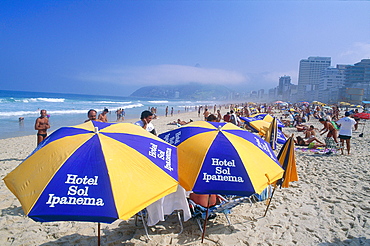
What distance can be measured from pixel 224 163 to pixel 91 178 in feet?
4.80

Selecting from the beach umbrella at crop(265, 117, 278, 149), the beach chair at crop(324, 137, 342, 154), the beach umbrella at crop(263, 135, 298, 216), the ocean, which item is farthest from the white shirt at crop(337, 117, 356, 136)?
the ocean

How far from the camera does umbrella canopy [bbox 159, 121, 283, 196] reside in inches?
97.3

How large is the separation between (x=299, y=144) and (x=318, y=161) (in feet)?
9.44

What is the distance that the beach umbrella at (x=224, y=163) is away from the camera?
2.47 metres

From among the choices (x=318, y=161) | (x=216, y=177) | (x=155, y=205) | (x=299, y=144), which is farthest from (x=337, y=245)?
(x=299, y=144)

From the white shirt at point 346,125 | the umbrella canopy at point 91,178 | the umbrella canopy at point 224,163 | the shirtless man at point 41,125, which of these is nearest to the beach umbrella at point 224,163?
the umbrella canopy at point 224,163

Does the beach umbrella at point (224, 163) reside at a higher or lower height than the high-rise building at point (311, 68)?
lower

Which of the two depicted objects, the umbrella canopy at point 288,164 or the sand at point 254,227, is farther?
the umbrella canopy at point 288,164

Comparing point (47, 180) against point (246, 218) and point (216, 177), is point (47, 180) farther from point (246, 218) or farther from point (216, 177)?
point (246, 218)

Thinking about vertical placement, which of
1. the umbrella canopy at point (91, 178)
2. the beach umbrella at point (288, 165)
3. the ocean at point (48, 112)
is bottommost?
the ocean at point (48, 112)

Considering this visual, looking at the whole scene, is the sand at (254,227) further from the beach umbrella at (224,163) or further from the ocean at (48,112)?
the ocean at (48,112)

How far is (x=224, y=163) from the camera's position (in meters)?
2.63

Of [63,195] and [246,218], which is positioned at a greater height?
[63,195]

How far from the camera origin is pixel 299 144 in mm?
10453
